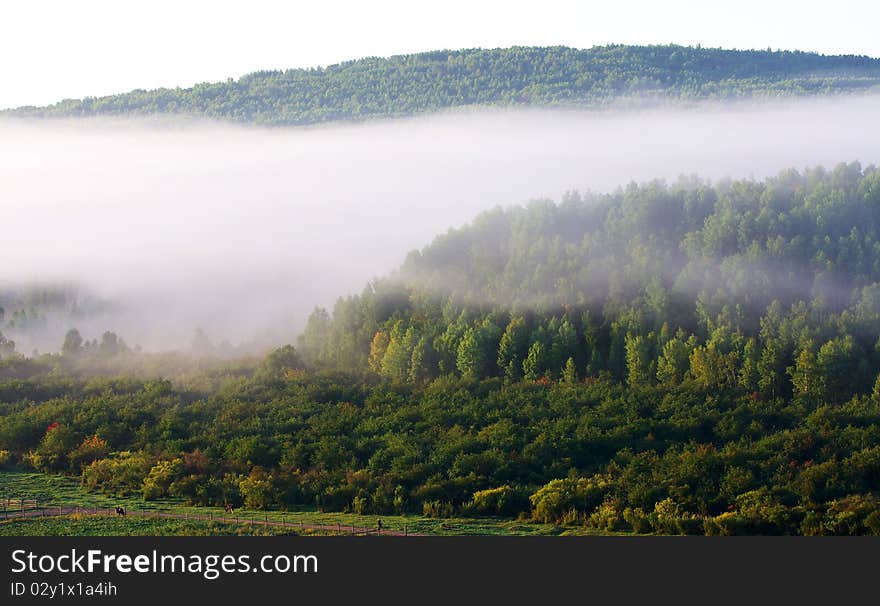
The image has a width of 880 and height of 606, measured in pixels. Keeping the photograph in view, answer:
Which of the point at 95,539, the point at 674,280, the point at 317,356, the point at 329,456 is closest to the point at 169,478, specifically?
the point at 329,456

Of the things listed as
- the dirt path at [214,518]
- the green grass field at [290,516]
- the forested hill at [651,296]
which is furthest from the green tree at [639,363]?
the dirt path at [214,518]

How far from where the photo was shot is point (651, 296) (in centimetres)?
12150

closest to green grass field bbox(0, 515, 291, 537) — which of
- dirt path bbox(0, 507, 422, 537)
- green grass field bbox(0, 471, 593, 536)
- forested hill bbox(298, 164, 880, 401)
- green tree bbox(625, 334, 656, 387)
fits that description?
green grass field bbox(0, 471, 593, 536)

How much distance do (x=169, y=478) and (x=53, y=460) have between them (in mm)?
11382

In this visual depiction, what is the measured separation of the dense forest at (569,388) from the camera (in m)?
94.4

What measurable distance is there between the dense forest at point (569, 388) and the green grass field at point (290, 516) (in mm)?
1979

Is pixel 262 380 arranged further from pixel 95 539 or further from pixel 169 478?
pixel 95 539

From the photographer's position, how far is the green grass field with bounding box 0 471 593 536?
8569 centimetres

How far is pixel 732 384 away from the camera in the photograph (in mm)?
112062

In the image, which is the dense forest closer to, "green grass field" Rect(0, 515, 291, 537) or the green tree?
the green tree

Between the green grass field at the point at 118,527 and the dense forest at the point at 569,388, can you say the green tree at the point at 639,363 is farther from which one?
the green grass field at the point at 118,527

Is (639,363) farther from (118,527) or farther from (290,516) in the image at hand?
(118,527)

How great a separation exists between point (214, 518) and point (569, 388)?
35478 mm

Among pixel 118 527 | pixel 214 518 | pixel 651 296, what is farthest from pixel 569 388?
pixel 118 527
